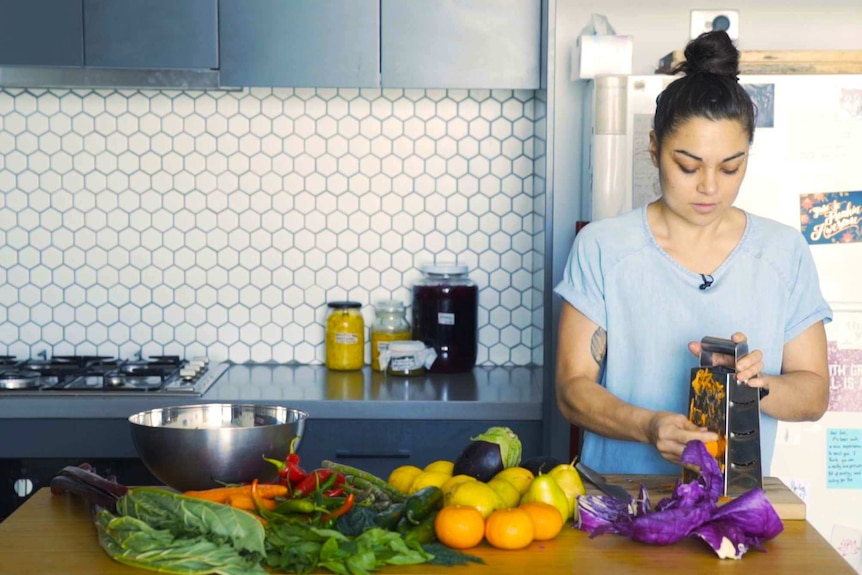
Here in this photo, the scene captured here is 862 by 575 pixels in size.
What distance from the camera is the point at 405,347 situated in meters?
3.15

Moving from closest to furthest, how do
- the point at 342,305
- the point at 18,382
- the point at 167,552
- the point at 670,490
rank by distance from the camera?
the point at 167,552
the point at 670,490
the point at 18,382
the point at 342,305

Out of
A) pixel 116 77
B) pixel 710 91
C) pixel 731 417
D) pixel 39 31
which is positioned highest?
pixel 39 31

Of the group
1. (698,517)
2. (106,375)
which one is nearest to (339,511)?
(698,517)

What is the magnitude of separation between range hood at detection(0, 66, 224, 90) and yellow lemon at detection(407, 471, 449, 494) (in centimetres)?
174

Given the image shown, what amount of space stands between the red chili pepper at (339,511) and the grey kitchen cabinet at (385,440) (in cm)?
133

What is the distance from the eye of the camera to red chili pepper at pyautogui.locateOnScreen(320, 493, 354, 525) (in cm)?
147

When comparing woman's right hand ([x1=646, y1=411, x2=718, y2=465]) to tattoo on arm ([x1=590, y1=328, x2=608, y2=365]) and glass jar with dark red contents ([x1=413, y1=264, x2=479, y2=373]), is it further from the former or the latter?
glass jar with dark red contents ([x1=413, y1=264, x2=479, y2=373])

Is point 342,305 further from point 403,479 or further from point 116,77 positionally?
point 403,479

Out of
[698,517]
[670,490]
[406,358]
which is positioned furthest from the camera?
[406,358]

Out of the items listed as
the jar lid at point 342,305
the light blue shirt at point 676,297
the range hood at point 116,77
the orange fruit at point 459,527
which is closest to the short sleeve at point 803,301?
the light blue shirt at point 676,297

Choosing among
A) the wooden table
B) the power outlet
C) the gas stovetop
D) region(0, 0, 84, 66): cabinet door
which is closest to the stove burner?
the gas stovetop

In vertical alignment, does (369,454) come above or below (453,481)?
below

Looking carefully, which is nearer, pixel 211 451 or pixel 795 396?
pixel 211 451

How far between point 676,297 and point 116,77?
1.84 meters
